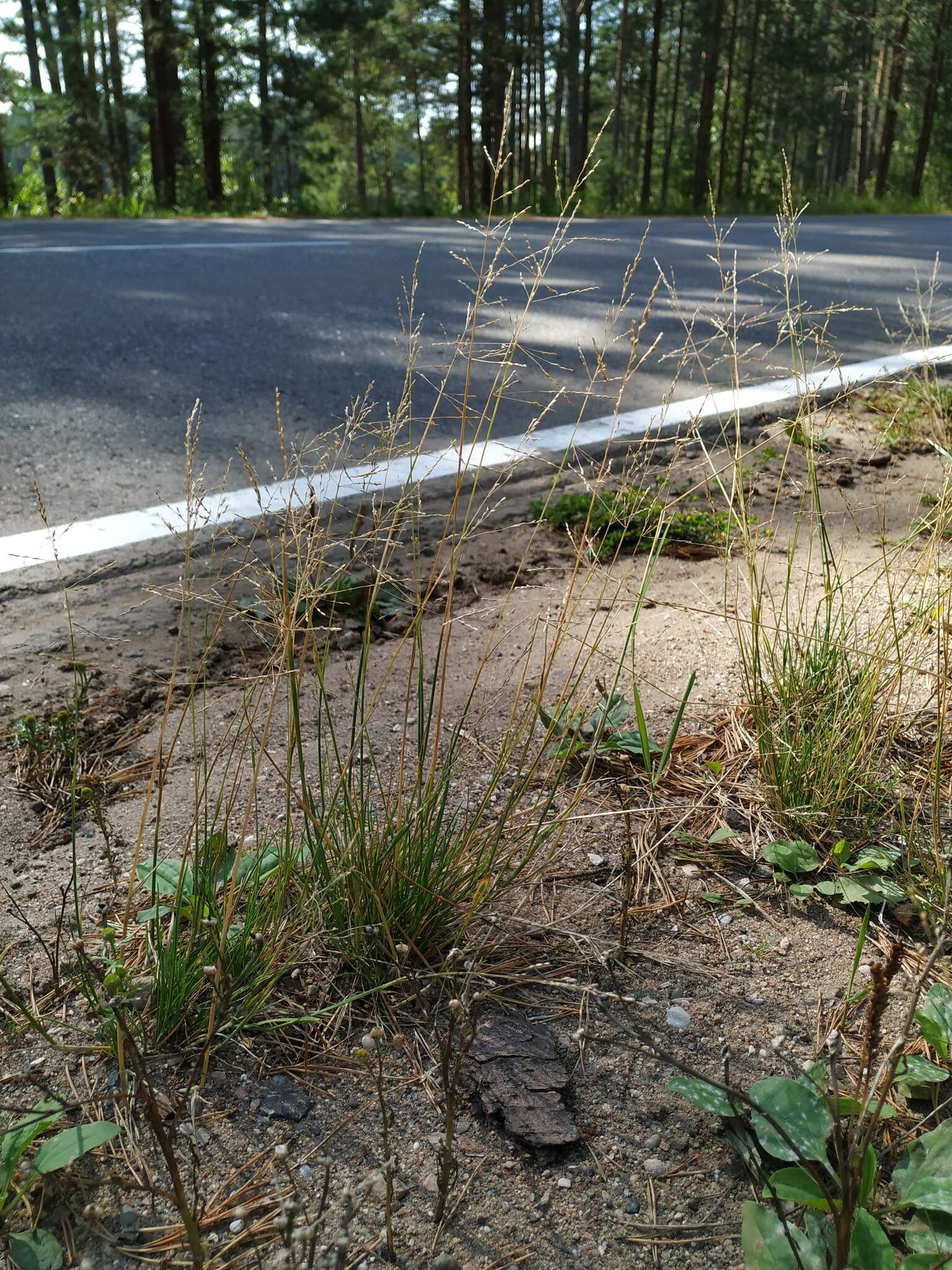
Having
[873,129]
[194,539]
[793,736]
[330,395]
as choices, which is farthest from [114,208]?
[873,129]

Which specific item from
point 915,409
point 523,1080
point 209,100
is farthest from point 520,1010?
point 209,100

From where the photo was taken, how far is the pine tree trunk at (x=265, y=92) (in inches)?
693

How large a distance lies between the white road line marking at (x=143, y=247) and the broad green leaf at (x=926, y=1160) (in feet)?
22.9

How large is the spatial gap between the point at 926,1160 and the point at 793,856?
537 millimetres

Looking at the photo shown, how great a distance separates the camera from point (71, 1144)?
1.07 m

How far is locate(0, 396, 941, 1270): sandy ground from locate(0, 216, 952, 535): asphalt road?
71 centimetres

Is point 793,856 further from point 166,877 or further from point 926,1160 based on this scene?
point 166,877

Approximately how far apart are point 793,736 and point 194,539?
163 cm

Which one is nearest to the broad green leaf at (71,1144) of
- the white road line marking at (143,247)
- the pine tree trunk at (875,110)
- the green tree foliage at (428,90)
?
the white road line marking at (143,247)

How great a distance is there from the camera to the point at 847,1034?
4.46 ft

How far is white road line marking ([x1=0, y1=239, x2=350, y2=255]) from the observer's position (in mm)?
6738

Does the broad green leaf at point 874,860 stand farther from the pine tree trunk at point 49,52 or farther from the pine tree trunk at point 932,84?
the pine tree trunk at point 49,52

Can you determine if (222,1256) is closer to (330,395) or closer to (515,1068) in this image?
(515,1068)

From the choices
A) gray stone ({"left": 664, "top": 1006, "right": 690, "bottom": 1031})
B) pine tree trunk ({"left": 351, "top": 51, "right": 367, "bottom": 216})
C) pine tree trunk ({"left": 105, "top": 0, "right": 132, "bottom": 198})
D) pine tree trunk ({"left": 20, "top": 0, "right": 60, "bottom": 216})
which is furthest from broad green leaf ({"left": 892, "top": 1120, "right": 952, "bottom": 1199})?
pine tree trunk ({"left": 20, "top": 0, "right": 60, "bottom": 216})
